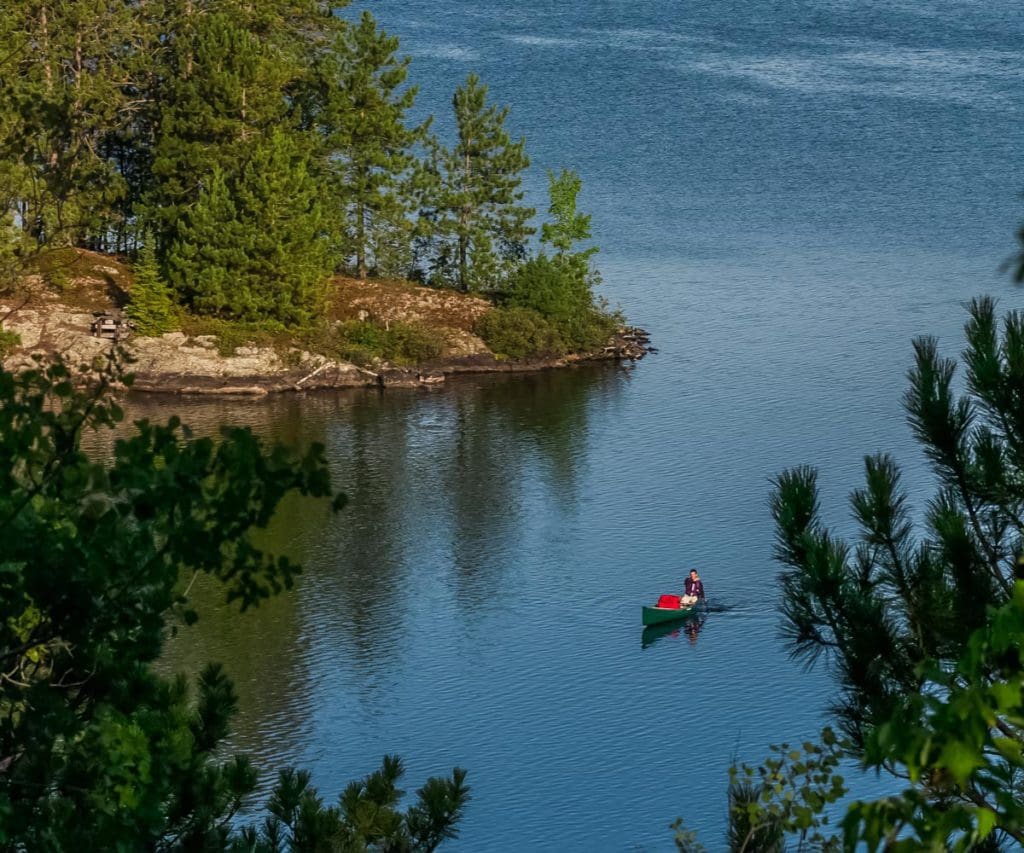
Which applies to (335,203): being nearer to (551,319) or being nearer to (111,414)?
(551,319)

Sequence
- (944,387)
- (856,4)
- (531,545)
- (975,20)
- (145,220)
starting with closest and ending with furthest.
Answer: (944,387) → (531,545) → (145,220) → (975,20) → (856,4)

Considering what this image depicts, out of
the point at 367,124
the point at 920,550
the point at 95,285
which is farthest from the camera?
the point at 367,124

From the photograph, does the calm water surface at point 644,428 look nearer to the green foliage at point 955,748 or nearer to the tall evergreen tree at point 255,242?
the tall evergreen tree at point 255,242

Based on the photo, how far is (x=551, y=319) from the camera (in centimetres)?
6244

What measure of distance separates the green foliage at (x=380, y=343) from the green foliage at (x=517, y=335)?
2.05 m

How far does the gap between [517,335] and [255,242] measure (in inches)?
387

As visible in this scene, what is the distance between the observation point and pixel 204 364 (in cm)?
5756

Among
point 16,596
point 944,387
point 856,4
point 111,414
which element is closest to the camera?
point 16,596

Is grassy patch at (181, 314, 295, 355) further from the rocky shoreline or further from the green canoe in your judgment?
the green canoe

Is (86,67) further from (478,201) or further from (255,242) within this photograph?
(478,201)

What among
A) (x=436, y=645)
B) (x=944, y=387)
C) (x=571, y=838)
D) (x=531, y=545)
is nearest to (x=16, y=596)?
(x=944, y=387)

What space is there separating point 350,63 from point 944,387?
48434mm

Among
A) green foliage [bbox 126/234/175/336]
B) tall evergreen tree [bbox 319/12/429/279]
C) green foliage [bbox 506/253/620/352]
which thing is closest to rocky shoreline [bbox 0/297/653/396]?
green foliage [bbox 126/234/175/336]

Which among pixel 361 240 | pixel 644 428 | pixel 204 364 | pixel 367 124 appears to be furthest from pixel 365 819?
pixel 361 240
